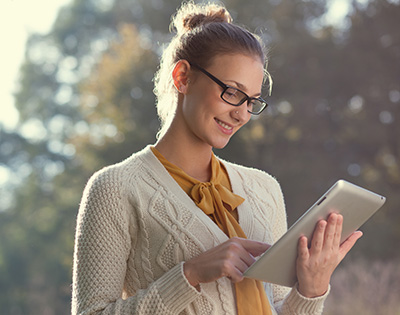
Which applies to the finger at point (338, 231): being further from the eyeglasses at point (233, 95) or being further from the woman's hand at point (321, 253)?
the eyeglasses at point (233, 95)

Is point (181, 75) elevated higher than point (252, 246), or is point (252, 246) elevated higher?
point (181, 75)

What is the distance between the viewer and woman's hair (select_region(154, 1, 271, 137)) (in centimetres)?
149

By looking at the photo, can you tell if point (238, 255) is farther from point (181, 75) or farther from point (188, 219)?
point (181, 75)

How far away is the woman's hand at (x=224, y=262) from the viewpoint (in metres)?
1.27

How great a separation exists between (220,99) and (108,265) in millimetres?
477

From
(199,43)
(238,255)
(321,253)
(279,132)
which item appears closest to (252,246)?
(238,255)

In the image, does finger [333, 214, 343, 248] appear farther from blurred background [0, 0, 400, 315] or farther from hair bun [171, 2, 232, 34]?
blurred background [0, 0, 400, 315]

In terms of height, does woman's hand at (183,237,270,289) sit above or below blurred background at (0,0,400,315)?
below

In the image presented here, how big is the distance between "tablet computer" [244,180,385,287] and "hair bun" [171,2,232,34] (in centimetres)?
64

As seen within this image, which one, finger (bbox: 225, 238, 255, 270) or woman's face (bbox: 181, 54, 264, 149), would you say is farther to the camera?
woman's face (bbox: 181, 54, 264, 149)

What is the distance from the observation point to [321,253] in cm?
130

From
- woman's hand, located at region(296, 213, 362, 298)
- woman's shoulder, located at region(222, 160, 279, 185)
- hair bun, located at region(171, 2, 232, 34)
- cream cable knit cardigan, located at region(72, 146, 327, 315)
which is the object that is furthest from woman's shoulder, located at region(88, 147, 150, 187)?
woman's hand, located at region(296, 213, 362, 298)

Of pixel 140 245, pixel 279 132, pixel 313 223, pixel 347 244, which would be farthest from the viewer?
pixel 279 132

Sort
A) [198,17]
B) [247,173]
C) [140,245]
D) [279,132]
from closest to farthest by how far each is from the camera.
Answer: [140,245]
[198,17]
[247,173]
[279,132]
